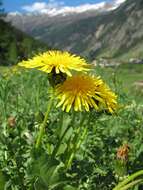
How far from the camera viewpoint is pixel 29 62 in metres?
3.56

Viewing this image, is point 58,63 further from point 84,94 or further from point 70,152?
point 70,152

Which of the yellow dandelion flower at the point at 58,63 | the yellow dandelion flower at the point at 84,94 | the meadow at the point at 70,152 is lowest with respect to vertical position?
the meadow at the point at 70,152

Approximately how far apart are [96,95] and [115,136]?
8.77 feet

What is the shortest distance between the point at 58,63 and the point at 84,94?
26 centimetres

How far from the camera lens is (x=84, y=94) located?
11.4ft

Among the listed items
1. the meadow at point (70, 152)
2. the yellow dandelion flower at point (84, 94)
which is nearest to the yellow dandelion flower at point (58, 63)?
the yellow dandelion flower at point (84, 94)

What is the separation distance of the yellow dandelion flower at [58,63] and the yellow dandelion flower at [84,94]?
130 mm

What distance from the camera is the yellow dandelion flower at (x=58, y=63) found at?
3402mm

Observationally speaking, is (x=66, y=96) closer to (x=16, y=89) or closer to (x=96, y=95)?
(x=96, y=95)

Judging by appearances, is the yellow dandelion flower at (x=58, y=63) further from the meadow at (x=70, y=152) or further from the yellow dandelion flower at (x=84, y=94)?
the meadow at (x=70, y=152)

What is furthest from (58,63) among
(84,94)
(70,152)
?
(70,152)

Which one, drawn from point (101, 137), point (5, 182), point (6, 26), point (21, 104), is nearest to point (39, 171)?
point (5, 182)

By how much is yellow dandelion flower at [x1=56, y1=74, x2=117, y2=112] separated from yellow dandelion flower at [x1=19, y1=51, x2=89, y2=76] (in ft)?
0.43

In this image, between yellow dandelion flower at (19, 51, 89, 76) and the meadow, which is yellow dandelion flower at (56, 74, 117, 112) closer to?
yellow dandelion flower at (19, 51, 89, 76)
